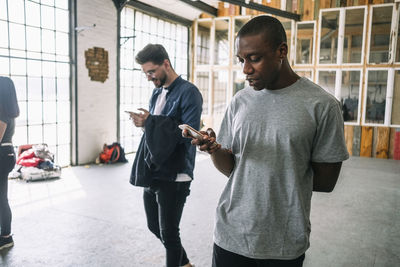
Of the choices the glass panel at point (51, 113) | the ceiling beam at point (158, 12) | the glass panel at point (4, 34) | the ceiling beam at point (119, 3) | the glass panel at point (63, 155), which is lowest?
the glass panel at point (63, 155)

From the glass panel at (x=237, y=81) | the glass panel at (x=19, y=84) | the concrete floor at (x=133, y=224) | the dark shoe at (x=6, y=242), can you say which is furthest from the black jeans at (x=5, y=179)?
the glass panel at (x=237, y=81)

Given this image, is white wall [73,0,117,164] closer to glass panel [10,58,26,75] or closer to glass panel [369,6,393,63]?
glass panel [10,58,26,75]

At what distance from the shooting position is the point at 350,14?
9.05m

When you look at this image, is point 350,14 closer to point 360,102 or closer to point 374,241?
point 360,102

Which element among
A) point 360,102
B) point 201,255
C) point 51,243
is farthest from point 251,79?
point 360,102

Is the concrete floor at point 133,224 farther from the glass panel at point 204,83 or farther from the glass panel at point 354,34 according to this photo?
the glass panel at point 204,83

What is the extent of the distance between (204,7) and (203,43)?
1.51 meters

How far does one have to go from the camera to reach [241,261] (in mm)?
1274

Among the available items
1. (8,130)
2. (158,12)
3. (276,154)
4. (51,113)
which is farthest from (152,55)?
(158,12)

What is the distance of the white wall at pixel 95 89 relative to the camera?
691cm

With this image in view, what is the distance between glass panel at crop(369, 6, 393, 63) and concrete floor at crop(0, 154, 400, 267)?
419 centimetres

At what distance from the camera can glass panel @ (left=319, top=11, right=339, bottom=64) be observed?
923 cm

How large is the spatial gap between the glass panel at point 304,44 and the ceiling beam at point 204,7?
2688mm

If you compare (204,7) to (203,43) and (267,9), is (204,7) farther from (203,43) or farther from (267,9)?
(267,9)
